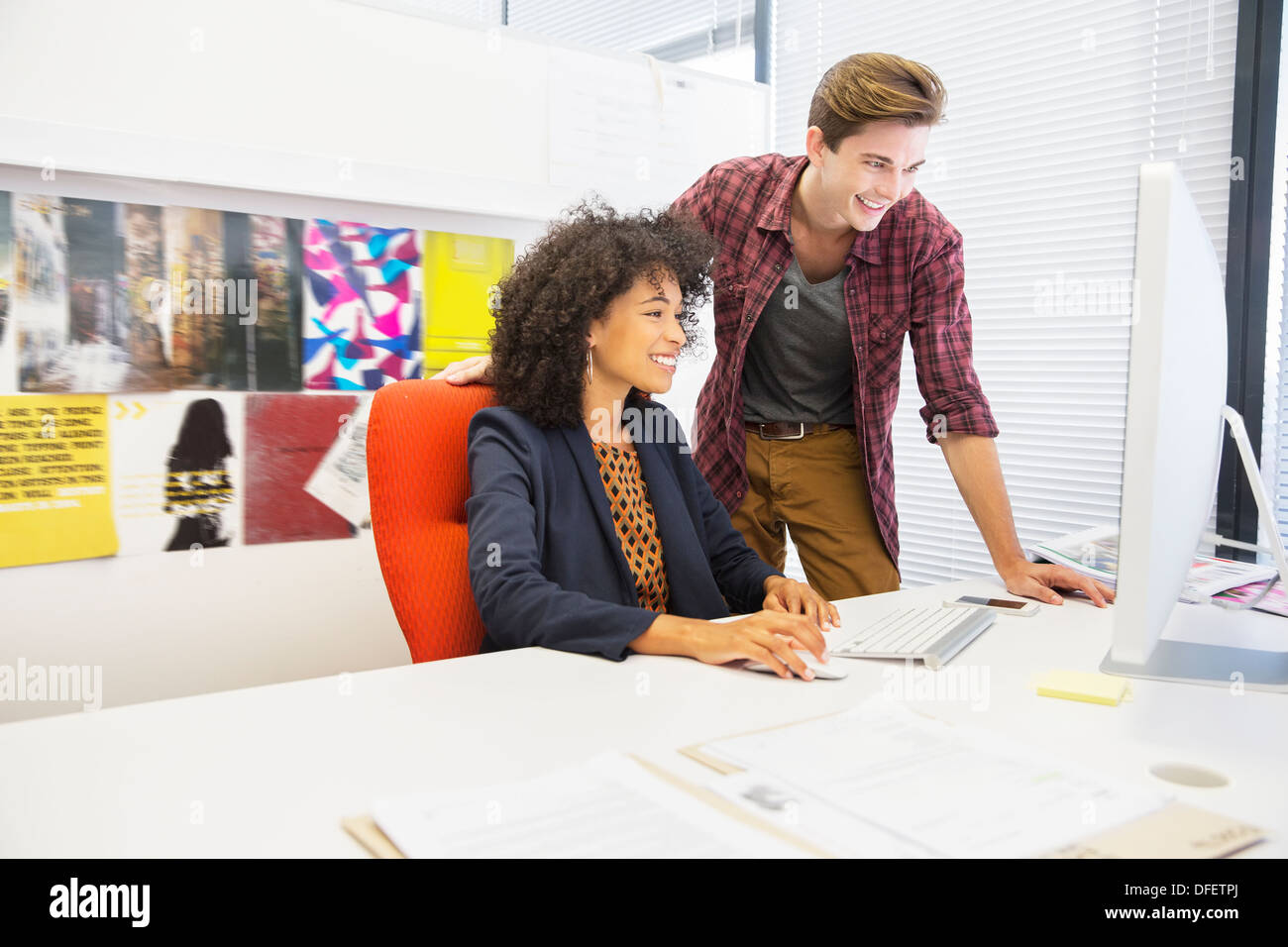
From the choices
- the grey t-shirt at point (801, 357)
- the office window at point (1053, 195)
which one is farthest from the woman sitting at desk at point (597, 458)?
the office window at point (1053, 195)

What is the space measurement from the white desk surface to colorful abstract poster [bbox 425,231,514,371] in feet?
3.85

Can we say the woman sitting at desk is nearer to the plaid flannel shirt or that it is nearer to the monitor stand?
the plaid flannel shirt

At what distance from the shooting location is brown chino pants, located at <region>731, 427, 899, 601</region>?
6.36 ft

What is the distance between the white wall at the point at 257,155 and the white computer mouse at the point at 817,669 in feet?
4.03

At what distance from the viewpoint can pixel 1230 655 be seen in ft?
3.50

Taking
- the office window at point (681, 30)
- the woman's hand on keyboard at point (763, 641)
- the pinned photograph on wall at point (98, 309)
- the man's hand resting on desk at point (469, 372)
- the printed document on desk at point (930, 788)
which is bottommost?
the printed document on desk at point (930, 788)

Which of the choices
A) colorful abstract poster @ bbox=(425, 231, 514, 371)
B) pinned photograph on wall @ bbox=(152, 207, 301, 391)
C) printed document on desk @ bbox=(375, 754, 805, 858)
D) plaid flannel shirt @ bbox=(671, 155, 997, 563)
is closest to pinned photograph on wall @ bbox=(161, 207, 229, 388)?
pinned photograph on wall @ bbox=(152, 207, 301, 391)

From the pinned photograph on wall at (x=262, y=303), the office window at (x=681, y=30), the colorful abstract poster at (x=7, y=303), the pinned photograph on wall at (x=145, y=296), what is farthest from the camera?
the office window at (x=681, y=30)

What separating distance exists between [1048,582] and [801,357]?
0.66 m

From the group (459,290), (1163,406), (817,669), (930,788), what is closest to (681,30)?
(459,290)

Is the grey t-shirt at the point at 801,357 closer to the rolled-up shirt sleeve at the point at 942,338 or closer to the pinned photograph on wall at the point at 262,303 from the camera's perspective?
the rolled-up shirt sleeve at the point at 942,338

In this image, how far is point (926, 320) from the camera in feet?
5.94

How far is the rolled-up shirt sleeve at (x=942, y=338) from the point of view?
1.76 m

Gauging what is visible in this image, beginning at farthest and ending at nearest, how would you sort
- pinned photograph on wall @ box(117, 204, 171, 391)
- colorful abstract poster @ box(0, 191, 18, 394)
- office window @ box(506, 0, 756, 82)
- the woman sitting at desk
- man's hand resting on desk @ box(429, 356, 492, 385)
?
office window @ box(506, 0, 756, 82) < pinned photograph on wall @ box(117, 204, 171, 391) < colorful abstract poster @ box(0, 191, 18, 394) < man's hand resting on desk @ box(429, 356, 492, 385) < the woman sitting at desk
